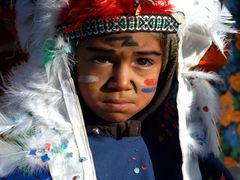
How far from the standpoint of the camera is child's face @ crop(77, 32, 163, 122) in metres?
1.76

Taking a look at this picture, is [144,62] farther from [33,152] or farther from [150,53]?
[33,152]

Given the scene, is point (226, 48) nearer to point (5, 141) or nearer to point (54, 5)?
point (54, 5)

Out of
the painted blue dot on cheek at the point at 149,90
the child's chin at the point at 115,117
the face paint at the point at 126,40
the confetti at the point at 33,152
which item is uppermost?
the face paint at the point at 126,40

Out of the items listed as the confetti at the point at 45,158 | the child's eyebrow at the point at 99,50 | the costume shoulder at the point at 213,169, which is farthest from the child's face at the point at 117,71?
the costume shoulder at the point at 213,169

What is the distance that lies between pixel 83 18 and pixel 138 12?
0.61 feet

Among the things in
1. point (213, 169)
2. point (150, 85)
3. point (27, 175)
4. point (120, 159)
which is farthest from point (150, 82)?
point (27, 175)

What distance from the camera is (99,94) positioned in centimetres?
180

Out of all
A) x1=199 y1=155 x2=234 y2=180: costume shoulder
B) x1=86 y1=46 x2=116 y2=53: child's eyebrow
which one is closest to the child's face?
x1=86 y1=46 x2=116 y2=53: child's eyebrow

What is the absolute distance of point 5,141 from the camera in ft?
5.89

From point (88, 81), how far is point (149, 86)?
0.22 meters

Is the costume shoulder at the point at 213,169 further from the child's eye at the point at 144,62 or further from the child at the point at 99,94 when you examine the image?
the child's eye at the point at 144,62

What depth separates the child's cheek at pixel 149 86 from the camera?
6.02ft

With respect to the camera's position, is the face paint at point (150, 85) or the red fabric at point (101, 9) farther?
the face paint at point (150, 85)

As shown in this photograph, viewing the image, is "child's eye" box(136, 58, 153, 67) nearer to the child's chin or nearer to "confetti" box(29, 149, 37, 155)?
the child's chin
